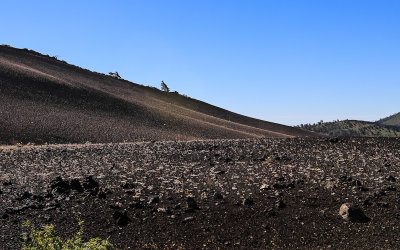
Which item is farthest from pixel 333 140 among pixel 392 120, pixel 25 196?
pixel 392 120

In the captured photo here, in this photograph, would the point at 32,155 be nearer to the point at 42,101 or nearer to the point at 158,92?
the point at 42,101

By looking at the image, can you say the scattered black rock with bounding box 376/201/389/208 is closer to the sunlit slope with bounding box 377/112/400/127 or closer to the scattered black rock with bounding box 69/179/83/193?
the scattered black rock with bounding box 69/179/83/193

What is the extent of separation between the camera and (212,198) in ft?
36.3

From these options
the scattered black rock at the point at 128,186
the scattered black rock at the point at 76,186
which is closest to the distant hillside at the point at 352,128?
the scattered black rock at the point at 128,186

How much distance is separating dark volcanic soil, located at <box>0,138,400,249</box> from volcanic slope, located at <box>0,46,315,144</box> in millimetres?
13279

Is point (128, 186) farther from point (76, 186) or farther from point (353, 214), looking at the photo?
point (353, 214)

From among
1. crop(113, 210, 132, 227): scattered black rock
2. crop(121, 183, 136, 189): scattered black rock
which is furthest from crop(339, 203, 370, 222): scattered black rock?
crop(121, 183, 136, 189): scattered black rock

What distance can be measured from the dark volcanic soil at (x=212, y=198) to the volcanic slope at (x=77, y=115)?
13.3 metres

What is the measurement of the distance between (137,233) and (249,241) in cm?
271

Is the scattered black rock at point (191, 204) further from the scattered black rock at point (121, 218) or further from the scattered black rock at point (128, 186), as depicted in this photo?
the scattered black rock at point (128, 186)

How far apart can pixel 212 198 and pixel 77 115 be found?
29.6 metres

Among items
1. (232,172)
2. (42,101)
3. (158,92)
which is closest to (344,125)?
(158,92)

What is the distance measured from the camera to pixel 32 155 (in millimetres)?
18547

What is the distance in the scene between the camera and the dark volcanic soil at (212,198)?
881 centimetres
